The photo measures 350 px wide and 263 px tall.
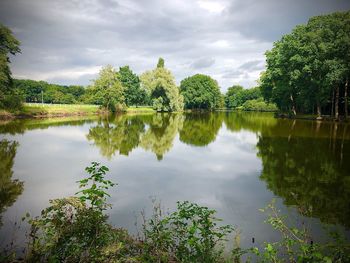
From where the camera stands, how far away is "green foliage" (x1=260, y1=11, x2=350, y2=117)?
3966 centimetres

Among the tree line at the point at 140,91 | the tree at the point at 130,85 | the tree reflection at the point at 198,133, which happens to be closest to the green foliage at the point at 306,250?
the tree reflection at the point at 198,133

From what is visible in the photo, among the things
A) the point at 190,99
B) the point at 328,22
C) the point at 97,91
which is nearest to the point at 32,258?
the point at 328,22

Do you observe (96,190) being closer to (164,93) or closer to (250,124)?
(250,124)

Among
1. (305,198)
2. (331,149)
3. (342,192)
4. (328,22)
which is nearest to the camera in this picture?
(305,198)

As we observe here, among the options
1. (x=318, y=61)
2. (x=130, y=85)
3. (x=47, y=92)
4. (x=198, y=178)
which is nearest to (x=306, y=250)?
(x=198, y=178)

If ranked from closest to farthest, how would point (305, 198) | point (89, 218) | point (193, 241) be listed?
point (193, 241), point (89, 218), point (305, 198)

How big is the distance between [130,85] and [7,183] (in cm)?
8089

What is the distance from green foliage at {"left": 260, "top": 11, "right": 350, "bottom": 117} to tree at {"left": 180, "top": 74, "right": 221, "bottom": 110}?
5648cm

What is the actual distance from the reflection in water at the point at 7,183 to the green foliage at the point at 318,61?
40.4 metres

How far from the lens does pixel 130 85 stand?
89625mm

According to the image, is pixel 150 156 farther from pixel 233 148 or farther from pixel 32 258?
pixel 32 258

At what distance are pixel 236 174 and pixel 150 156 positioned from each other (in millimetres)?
6221

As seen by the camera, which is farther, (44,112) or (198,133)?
(44,112)

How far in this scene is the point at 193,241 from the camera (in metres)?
4.68
